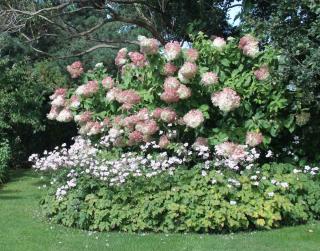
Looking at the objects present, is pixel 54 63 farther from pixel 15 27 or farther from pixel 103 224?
pixel 103 224

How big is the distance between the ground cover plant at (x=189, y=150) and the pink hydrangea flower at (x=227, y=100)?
1 centimetres

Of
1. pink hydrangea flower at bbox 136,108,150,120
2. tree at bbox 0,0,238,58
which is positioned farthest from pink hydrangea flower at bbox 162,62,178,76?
tree at bbox 0,0,238,58

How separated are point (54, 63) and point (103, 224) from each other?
38.1 ft

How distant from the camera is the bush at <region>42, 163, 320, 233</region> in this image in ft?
21.9

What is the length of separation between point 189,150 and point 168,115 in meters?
0.60

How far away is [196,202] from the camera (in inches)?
266

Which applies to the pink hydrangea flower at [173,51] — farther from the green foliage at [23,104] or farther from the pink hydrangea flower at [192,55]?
the green foliage at [23,104]

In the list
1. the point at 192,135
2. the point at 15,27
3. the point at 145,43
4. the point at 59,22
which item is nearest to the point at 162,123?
the point at 192,135

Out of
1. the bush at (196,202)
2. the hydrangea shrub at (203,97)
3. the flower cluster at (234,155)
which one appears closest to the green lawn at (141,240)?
the bush at (196,202)

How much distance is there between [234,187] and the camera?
693cm

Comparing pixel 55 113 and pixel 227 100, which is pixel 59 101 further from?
pixel 227 100

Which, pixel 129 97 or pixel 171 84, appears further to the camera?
pixel 129 97

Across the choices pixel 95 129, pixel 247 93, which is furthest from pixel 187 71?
pixel 95 129

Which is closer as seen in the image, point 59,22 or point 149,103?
point 149,103
